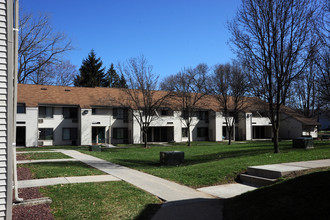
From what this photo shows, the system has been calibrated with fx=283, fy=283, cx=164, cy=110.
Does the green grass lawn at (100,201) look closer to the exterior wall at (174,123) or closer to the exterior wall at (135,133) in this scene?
the exterior wall at (135,133)

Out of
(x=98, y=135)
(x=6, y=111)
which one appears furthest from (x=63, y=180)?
(x=98, y=135)

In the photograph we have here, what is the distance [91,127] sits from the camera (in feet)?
114

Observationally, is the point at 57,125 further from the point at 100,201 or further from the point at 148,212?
the point at 148,212

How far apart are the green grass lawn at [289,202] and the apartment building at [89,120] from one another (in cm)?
2519

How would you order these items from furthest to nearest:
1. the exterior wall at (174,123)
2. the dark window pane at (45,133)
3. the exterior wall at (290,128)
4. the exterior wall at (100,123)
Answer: the exterior wall at (290,128) → the exterior wall at (174,123) → the exterior wall at (100,123) → the dark window pane at (45,133)

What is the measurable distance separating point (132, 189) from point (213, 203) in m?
2.85

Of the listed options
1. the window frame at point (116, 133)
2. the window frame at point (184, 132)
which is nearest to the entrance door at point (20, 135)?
the window frame at point (116, 133)

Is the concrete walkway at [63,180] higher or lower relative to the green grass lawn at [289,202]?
lower

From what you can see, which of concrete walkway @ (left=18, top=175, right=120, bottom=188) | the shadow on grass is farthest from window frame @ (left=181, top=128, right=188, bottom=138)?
the shadow on grass

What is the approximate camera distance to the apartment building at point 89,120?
1239 inches

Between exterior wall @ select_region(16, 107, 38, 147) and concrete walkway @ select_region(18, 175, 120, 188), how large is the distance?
22854mm

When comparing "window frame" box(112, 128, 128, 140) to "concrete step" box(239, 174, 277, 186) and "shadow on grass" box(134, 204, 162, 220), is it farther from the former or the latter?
"shadow on grass" box(134, 204, 162, 220)

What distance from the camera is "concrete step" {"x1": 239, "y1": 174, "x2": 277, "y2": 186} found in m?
9.09

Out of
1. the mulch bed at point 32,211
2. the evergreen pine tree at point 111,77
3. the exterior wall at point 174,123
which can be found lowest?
the mulch bed at point 32,211
